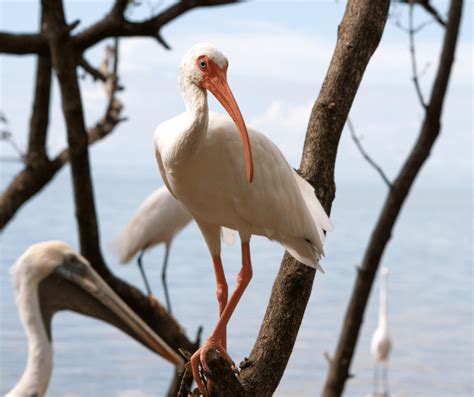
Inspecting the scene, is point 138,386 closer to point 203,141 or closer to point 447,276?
point 203,141

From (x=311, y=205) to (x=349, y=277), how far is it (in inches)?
579

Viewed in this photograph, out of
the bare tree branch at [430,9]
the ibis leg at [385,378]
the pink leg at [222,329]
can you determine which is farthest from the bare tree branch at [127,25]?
the ibis leg at [385,378]

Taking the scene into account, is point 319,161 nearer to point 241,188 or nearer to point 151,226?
point 241,188

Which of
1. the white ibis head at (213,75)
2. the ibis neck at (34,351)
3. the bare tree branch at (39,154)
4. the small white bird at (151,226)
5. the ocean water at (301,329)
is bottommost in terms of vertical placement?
the ocean water at (301,329)

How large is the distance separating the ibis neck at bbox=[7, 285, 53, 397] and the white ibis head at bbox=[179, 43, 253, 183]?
189cm

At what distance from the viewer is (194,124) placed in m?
3.10

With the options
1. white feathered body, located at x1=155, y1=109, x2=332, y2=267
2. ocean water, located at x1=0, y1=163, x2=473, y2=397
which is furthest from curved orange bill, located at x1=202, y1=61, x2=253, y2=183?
ocean water, located at x1=0, y1=163, x2=473, y2=397

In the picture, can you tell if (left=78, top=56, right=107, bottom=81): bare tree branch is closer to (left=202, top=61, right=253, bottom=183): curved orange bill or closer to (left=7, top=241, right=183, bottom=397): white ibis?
(left=7, top=241, right=183, bottom=397): white ibis

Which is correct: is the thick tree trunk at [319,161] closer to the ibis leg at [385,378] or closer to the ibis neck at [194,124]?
the ibis neck at [194,124]

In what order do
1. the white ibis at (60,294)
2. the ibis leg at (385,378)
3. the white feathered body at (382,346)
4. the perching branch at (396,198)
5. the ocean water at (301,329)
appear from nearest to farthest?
the white ibis at (60,294) → the perching branch at (396,198) → the ocean water at (301,329) → the white feathered body at (382,346) → the ibis leg at (385,378)

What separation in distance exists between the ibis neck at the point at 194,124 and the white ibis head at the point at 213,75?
0.11 ft

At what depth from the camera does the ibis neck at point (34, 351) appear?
14.9 feet

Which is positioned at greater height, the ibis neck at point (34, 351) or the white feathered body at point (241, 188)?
the white feathered body at point (241, 188)

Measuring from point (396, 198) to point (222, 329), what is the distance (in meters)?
2.31
